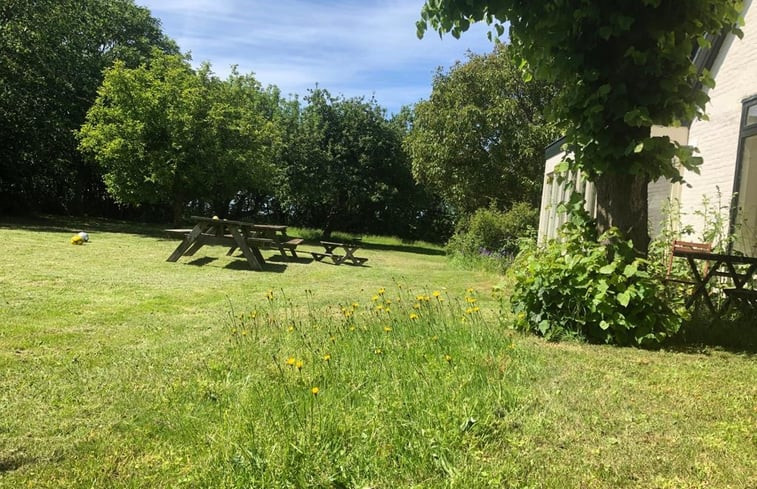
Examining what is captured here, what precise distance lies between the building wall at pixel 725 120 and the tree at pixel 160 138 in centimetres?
1468

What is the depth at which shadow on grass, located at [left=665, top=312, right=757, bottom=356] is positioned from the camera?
4.48 metres

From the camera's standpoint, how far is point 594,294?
443 cm

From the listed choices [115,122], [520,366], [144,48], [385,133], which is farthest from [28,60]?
[520,366]

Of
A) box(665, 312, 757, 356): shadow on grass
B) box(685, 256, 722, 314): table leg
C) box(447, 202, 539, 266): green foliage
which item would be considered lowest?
box(665, 312, 757, 356): shadow on grass

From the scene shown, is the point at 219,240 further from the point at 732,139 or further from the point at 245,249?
the point at 732,139

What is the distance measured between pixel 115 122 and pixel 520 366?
708 inches

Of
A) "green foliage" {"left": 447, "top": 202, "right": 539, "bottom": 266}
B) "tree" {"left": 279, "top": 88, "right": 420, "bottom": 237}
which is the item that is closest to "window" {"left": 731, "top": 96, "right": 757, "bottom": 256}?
"green foliage" {"left": 447, "top": 202, "right": 539, "bottom": 266}

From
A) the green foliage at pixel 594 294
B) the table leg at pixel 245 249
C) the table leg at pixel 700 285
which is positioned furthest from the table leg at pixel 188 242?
the table leg at pixel 700 285

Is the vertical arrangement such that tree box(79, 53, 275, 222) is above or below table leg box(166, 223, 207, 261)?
above

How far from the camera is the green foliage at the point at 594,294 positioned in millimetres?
4395

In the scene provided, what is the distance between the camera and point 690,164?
14.4ft

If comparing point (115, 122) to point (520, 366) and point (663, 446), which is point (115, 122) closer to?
point (520, 366)

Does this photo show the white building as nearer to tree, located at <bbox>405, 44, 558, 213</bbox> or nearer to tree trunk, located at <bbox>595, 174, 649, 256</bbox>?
tree trunk, located at <bbox>595, 174, 649, 256</bbox>

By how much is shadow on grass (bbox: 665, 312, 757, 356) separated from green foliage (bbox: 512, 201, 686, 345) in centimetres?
25
